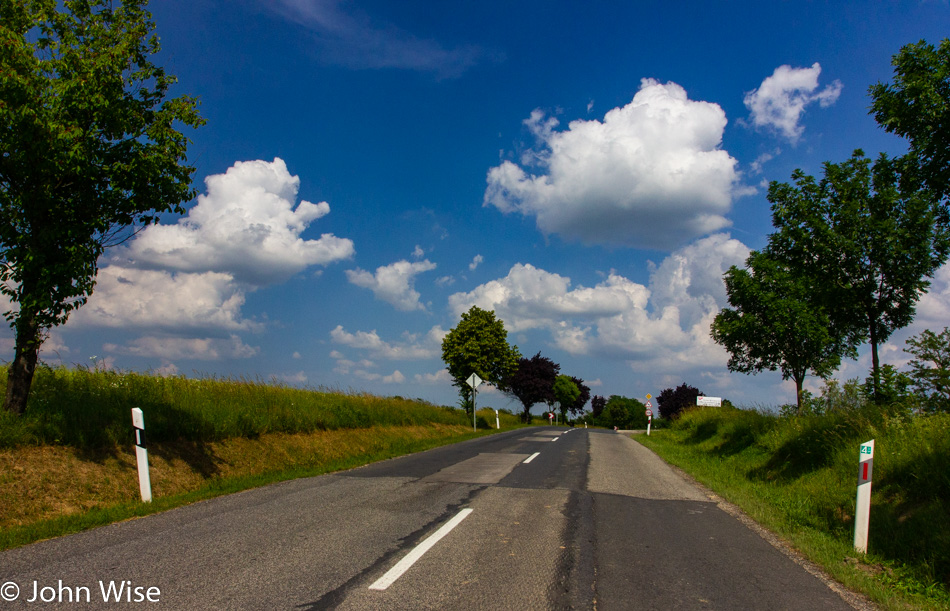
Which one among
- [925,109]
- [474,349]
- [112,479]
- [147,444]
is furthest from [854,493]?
[474,349]

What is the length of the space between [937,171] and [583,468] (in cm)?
901

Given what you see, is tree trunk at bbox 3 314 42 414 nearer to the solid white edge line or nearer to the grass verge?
the grass verge

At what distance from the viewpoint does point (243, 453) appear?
39.4 feet

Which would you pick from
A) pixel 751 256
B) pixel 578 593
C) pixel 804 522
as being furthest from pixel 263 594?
pixel 751 256

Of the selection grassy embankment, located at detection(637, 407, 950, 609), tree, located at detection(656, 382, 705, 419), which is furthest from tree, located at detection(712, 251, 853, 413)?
tree, located at detection(656, 382, 705, 419)

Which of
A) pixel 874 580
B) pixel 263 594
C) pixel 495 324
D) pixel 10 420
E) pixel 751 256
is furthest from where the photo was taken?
pixel 495 324

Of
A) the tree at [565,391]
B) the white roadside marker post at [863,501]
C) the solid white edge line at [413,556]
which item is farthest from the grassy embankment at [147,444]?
the tree at [565,391]

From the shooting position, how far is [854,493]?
303 inches

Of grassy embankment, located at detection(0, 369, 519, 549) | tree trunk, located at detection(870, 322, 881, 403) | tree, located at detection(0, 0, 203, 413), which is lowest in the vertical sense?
grassy embankment, located at detection(0, 369, 519, 549)

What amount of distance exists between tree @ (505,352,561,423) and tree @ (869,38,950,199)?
62571 mm

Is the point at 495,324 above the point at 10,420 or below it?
above

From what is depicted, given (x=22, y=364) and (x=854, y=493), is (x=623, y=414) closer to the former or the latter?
(x=854, y=493)

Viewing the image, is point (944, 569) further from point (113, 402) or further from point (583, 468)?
point (113, 402)

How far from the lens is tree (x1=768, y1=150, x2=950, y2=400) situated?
1468 cm
